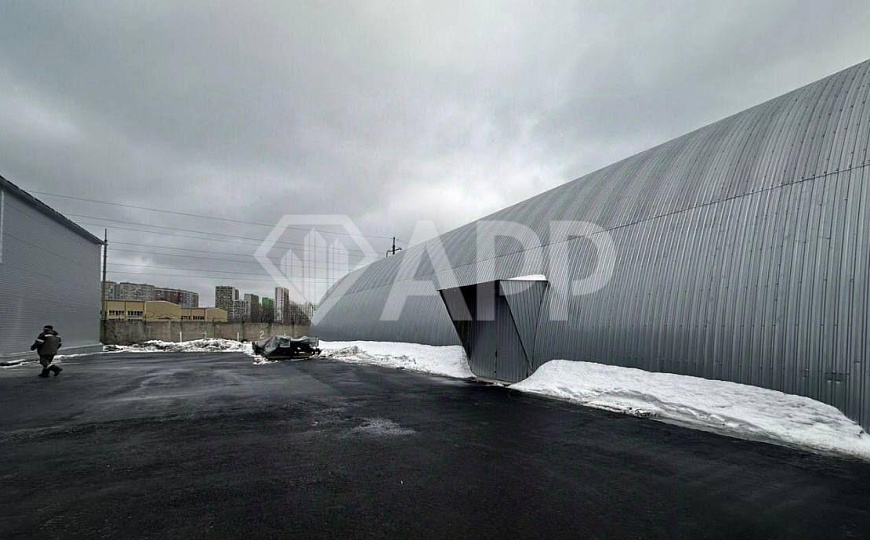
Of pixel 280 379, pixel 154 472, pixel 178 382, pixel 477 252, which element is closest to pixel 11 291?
pixel 178 382

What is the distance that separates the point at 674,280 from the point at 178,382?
16.6 m

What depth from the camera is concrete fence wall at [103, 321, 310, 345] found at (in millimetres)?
47384

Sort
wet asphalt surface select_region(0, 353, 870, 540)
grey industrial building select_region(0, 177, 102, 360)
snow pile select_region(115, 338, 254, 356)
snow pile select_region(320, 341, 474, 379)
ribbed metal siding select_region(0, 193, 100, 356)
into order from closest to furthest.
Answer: wet asphalt surface select_region(0, 353, 870, 540)
snow pile select_region(320, 341, 474, 379)
grey industrial building select_region(0, 177, 102, 360)
ribbed metal siding select_region(0, 193, 100, 356)
snow pile select_region(115, 338, 254, 356)

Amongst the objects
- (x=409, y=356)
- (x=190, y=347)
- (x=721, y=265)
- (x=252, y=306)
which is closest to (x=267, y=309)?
(x=252, y=306)

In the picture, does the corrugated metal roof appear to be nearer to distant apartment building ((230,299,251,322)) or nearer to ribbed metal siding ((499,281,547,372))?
ribbed metal siding ((499,281,547,372))

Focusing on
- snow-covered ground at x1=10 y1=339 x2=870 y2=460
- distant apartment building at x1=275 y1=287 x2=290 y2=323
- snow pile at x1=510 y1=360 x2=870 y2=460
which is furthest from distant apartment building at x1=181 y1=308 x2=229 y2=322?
snow pile at x1=510 y1=360 x2=870 y2=460

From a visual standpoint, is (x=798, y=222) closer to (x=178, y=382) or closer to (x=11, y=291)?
(x=178, y=382)

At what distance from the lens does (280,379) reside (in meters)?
17.6

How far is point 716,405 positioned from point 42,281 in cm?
3702

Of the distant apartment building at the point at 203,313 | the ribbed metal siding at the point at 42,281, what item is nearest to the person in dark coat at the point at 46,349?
the ribbed metal siding at the point at 42,281

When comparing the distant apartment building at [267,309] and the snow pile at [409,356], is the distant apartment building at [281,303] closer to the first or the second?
the distant apartment building at [267,309]

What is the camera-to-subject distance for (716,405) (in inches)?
384

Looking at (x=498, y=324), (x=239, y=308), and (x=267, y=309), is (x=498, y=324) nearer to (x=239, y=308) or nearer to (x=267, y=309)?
(x=267, y=309)

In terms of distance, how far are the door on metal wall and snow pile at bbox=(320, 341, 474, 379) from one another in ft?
4.58
